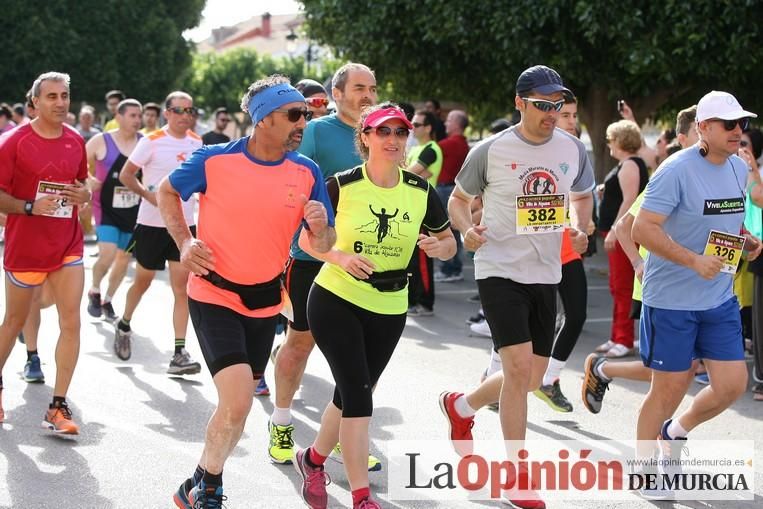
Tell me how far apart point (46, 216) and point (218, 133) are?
9.96 metres

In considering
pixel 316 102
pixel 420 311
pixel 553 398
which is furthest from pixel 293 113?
pixel 420 311

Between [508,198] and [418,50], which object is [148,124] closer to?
[418,50]

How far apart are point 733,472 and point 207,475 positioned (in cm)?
299

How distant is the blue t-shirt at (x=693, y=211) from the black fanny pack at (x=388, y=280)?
4.29 feet

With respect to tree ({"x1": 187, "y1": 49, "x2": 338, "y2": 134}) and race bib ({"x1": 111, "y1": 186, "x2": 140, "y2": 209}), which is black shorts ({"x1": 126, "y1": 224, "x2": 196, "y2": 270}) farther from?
tree ({"x1": 187, "y1": 49, "x2": 338, "y2": 134})

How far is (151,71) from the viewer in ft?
159

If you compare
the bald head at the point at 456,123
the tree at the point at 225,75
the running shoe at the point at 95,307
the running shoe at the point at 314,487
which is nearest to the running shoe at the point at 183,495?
the running shoe at the point at 314,487

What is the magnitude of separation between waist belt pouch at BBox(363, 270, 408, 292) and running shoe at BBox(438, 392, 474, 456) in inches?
49.9

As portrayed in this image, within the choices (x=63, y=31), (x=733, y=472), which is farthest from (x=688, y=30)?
(x=63, y=31)

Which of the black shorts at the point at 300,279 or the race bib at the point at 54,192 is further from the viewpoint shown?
the race bib at the point at 54,192

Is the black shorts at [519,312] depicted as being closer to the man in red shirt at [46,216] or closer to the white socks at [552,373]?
the white socks at [552,373]

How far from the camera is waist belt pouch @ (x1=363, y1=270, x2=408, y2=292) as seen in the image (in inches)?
213

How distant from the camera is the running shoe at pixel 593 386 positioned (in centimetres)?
732

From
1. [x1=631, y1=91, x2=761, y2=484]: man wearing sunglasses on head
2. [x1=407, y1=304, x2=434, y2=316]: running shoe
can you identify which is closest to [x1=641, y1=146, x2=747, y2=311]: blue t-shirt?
[x1=631, y1=91, x2=761, y2=484]: man wearing sunglasses on head
